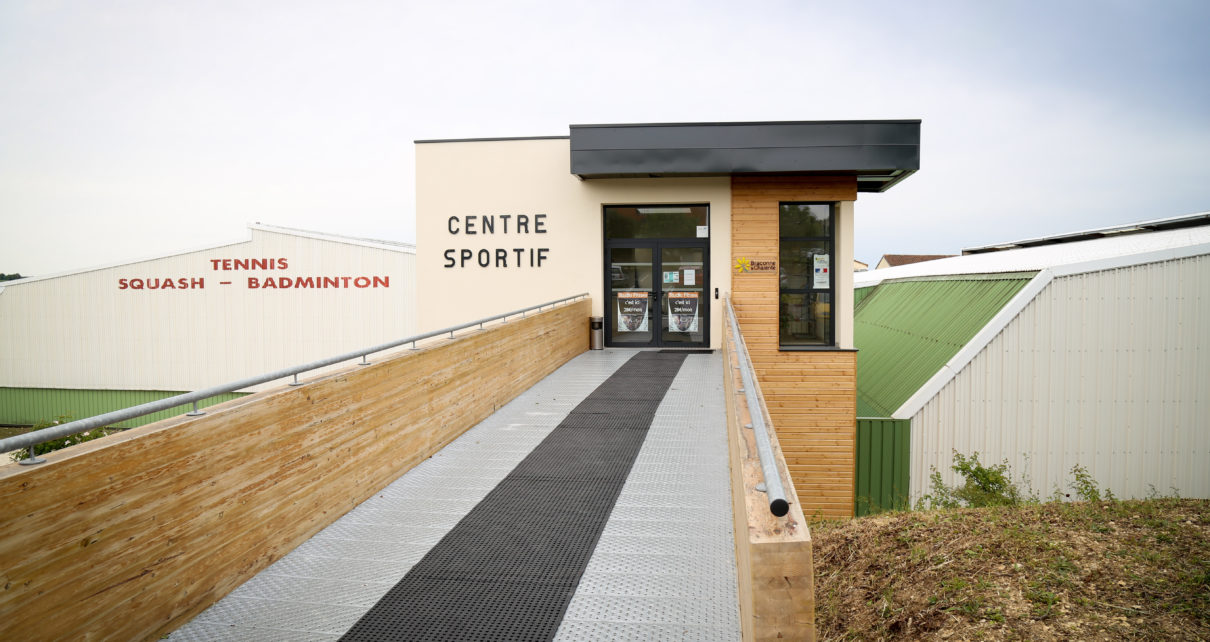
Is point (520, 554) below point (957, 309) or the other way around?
below

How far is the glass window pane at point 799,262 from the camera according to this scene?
49.8 feet

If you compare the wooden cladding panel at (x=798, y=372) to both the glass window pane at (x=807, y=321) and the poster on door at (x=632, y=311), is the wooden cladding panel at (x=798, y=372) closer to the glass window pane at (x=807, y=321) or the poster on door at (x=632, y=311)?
the glass window pane at (x=807, y=321)

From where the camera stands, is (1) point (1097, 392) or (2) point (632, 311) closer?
(1) point (1097, 392)

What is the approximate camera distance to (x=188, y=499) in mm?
4375

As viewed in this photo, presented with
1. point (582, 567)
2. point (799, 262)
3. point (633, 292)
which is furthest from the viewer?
point (633, 292)

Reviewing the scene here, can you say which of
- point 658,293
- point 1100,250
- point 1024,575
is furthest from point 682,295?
point 1100,250

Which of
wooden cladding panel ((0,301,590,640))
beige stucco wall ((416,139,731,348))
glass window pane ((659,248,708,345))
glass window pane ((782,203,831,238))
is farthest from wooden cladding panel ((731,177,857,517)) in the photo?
wooden cladding panel ((0,301,590,640))

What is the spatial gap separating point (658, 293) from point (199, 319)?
2226 cm

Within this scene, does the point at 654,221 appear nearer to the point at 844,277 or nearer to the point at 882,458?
the point at 844,277

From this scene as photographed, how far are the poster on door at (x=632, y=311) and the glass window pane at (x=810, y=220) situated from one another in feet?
11.5

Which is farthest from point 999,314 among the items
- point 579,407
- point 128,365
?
point 128,365

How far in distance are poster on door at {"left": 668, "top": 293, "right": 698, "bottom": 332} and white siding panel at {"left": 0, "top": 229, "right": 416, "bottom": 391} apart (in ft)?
46.7

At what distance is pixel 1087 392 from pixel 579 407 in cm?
1089

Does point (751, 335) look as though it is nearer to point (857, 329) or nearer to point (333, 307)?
point (857, 329)
